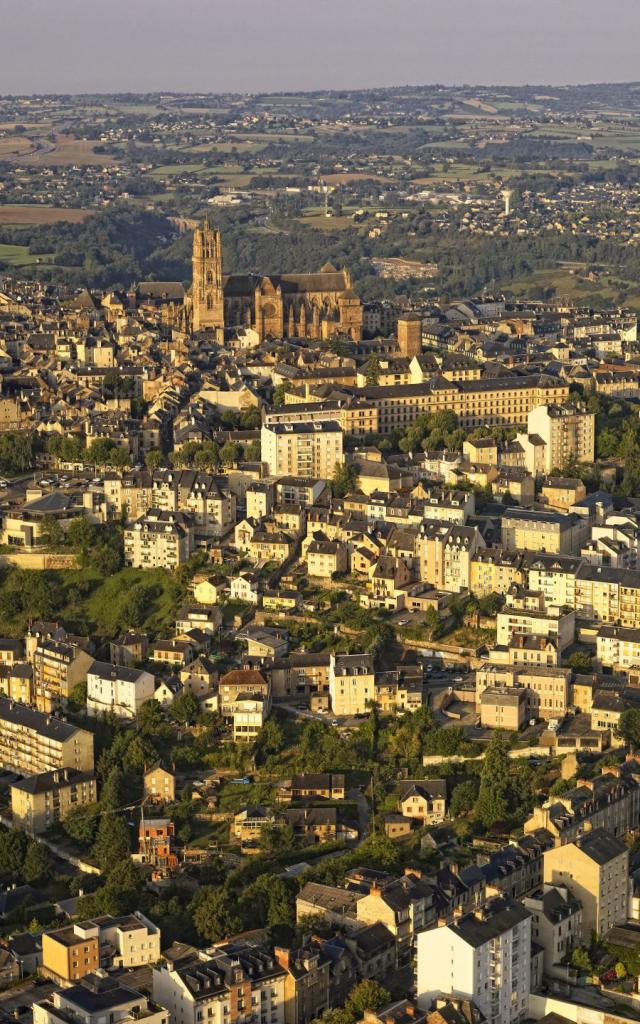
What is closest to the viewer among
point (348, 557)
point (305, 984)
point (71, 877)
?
point (305, 984)

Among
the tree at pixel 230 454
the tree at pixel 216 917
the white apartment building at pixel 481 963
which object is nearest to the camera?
the white apartment building at pixel 481 963

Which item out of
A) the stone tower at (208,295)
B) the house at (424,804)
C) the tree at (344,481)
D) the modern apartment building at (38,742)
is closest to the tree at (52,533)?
the tree at (344,481)

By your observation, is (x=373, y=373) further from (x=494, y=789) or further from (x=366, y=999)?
(x=366, y=999)

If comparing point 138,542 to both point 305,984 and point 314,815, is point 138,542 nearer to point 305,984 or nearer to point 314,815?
point 314,815

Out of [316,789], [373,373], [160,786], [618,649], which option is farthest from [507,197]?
[316,789]

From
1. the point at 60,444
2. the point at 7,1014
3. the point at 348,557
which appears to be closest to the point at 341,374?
the point at 60,444

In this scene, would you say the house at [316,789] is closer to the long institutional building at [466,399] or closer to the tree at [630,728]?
the tree at [630,728]
